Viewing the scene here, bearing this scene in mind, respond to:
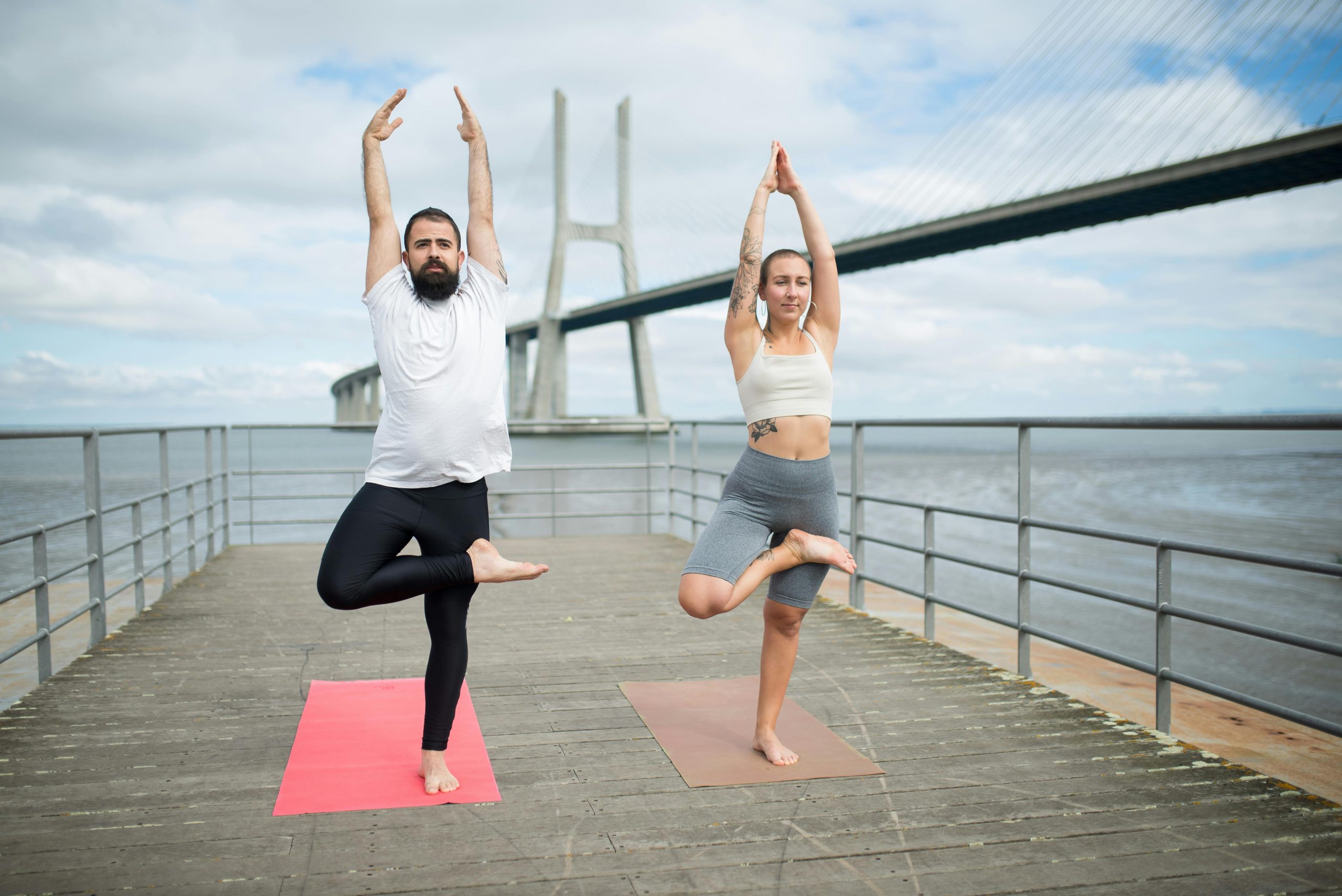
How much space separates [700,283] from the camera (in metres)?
20.0

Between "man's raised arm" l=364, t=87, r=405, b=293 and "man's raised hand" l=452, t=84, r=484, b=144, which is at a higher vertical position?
"man's raised hand" l=452, t=84, r=484, b=144

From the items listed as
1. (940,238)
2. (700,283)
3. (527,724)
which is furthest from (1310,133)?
(527,724)

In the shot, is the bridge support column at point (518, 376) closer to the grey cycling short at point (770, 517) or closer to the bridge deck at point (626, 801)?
the bridge deck at point (626, 801)

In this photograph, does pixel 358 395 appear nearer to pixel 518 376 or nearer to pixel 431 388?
pixel 518 376

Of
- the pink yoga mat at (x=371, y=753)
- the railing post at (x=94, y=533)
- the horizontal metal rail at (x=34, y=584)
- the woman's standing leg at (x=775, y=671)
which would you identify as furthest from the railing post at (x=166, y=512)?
the woman's standing leg at (x=775, y=671)

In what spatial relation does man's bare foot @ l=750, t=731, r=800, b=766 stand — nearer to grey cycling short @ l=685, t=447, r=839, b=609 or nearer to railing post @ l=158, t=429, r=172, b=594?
grey cycling short @ l=685, t=447, r=839, b=609

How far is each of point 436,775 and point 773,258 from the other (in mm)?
1487

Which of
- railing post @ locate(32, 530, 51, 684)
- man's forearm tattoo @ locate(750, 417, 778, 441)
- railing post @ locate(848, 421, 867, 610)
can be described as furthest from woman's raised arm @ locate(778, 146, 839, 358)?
railing post @ locate(32, 530, 51, 684)

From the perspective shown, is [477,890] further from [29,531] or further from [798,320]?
[29,531]

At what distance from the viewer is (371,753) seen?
2570 mm

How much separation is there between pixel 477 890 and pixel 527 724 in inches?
41.7

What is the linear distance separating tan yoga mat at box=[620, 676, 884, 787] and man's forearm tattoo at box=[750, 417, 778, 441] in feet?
2.77

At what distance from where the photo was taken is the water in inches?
419

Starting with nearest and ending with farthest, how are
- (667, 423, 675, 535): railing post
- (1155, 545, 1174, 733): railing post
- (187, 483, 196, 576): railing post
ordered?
(1155, 545, 1174, 733): railing post, (187, 483, 196, 576): railing post, (667, 423, 675, 535): railing post
